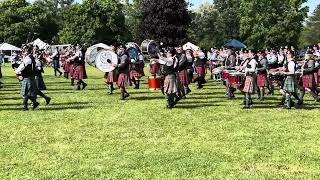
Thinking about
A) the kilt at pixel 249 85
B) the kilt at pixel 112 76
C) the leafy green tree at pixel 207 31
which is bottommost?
the kilt at pixel 249 85

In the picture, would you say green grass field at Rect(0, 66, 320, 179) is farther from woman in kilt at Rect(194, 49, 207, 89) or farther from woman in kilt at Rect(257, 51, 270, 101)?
woman in kilt at Rect(194, 49, 207, 89)

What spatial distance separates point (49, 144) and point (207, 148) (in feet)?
9.57

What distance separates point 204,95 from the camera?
1816cm

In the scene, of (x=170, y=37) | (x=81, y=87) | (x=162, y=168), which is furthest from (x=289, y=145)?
(x=170, y=37)

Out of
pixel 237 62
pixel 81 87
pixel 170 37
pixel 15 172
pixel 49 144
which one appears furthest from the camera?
pixel 170 37

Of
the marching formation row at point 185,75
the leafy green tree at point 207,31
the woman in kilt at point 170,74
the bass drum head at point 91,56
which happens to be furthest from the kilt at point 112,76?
the leafy green tree at point 207,31

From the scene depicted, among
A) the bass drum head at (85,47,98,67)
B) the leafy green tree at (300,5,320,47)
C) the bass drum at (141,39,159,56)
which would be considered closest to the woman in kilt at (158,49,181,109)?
the bass drum head at (85,47,98,67)

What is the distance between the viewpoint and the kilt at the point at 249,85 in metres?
14.2

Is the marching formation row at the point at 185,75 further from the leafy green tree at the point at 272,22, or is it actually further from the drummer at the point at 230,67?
the leafy green tree at the point at 272,22

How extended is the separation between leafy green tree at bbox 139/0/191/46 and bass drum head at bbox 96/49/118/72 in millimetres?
39826

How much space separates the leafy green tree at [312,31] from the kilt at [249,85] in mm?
77805

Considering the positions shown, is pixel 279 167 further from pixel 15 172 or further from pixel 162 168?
pixel 15 172

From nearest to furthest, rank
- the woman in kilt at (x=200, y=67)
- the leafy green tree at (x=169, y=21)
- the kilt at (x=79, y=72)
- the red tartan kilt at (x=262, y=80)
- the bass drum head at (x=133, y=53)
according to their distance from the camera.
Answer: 1. the red tartan kilt at (x=262, y=80)
2. the kilt at (x=79, y=72)
3. the woman in kilt at (x=200, y=67)
4. the bass drum head at (x=133, y=53)
5. the leafy green tree at (x=169, y=21)

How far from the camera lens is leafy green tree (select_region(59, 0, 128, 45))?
64.4 meters
